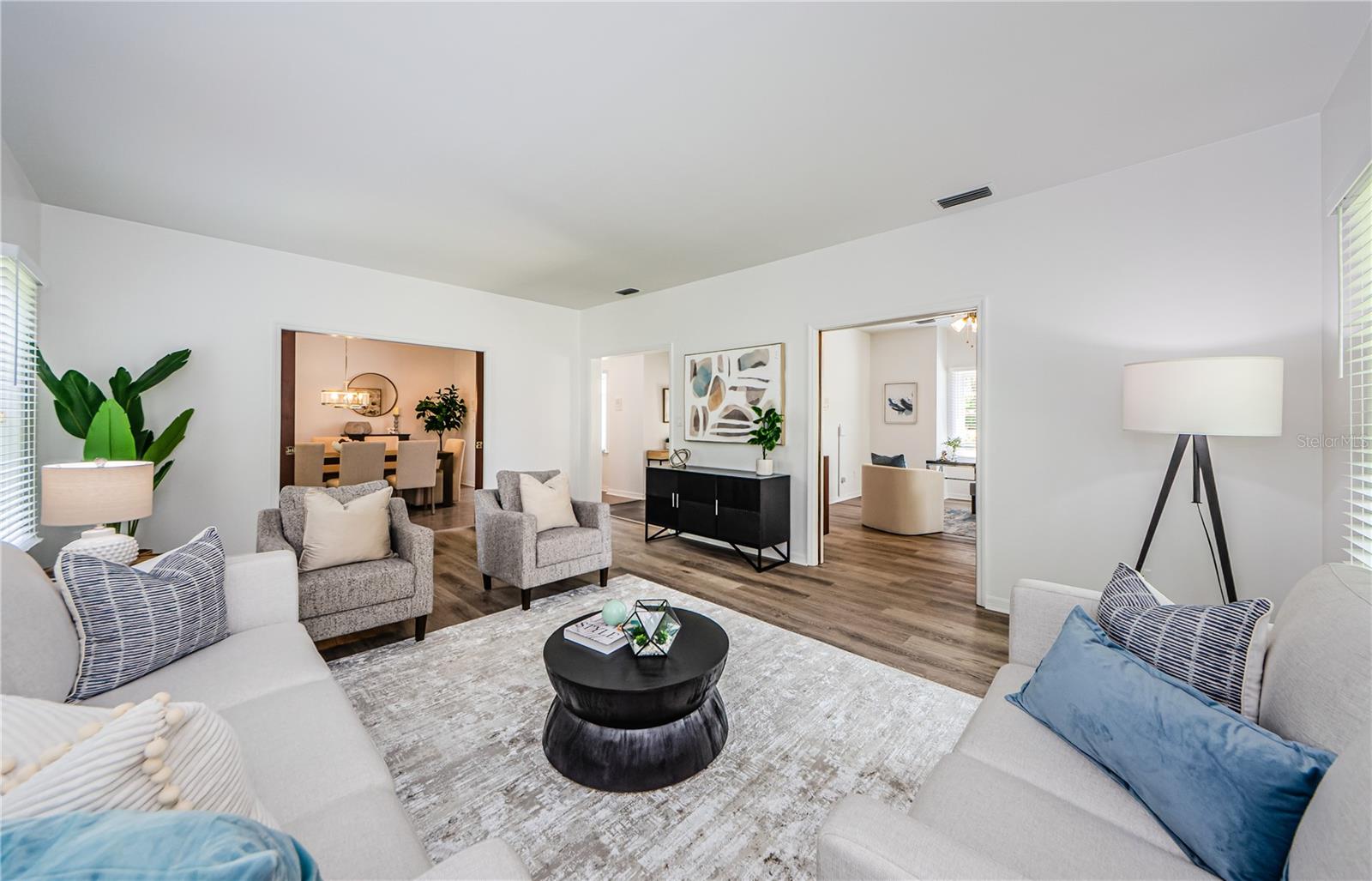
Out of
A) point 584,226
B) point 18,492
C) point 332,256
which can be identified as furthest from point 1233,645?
point 332,256

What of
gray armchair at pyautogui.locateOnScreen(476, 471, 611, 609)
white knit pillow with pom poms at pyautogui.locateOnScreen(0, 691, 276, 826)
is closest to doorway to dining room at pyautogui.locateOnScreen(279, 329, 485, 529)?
gray armchair at pyautogui.locateOnScreen(476, 471, 611, 609)

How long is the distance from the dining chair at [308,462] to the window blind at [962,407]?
8.55m

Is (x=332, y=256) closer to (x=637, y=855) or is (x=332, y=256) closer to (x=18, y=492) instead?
(x=18, y=492)

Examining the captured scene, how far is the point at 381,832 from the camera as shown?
1.03m

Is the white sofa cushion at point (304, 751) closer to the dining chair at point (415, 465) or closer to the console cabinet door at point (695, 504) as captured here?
the console cabinet door at point (695, 504)

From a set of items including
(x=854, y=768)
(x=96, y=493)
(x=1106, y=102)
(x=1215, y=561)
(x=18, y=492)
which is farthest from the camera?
(x=18, y=492)

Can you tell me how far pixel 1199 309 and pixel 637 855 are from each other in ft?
11.6

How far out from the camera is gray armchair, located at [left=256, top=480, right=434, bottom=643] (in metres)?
2.57

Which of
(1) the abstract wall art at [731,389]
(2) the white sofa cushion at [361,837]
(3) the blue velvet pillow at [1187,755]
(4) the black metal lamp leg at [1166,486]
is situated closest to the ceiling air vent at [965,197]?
(1) the abstract wall art at [731,389]

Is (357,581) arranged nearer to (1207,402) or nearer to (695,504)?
(695,504)

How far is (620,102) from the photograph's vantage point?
226 cm

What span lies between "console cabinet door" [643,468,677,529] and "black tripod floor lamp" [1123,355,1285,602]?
3.44 meters

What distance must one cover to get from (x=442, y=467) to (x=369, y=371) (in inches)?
97.0

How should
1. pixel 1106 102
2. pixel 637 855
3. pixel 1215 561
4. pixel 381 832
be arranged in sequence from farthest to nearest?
pixel 1215 561 → pixel 1106 102 → pixel 637 855 → pixel 381 832
